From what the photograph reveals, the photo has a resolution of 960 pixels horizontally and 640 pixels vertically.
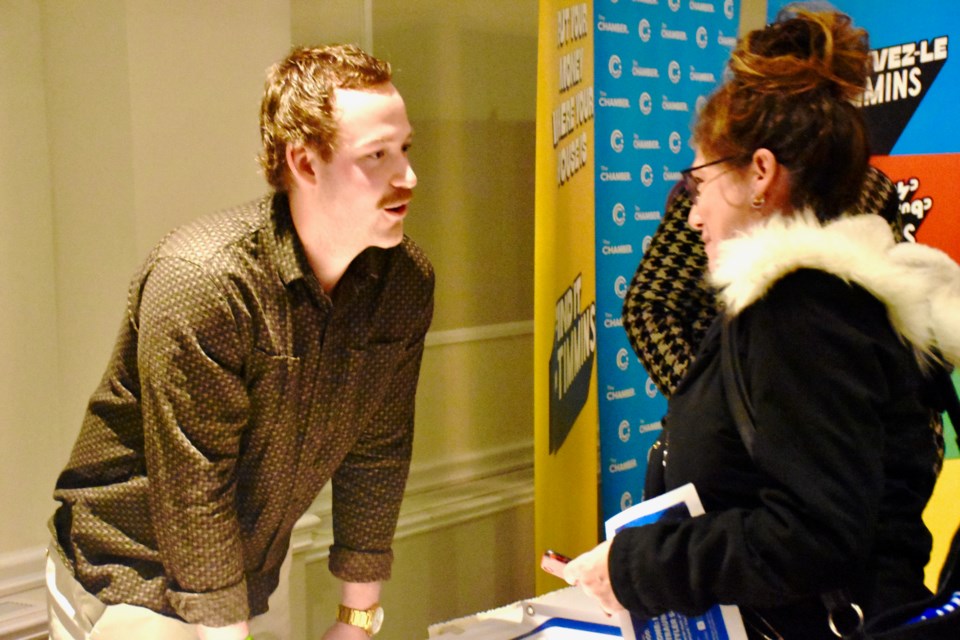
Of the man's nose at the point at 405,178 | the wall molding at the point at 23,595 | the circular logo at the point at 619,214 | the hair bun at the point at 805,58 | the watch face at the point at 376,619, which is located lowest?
the wall molding at the point at 23,595

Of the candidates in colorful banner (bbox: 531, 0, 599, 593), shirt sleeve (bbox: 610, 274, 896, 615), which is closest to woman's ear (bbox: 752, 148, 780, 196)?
shirt sleeve (bbox: 610, 274, 896, 615)

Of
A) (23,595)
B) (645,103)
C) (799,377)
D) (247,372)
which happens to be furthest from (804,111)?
(23,595)

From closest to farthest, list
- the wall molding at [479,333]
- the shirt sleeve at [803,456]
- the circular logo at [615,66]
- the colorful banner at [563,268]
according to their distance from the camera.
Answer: the shirt sleeve at [803,456] → the colorful banner at [563,268] → the circular logo at [615,66] → the wall molding at [479,333]

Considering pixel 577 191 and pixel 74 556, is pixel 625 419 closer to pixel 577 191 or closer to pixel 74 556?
pixel 577 191

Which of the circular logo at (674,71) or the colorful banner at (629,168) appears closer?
the colorful banner at (629,168)

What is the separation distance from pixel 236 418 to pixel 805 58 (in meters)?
0.99

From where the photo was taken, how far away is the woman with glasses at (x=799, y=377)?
1.17 m

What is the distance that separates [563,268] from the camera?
2.88m

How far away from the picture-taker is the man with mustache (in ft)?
A: 5.06

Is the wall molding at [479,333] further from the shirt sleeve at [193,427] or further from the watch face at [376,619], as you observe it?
the shirt sleeve at [193,427]

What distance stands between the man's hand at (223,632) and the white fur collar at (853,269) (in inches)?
36.4

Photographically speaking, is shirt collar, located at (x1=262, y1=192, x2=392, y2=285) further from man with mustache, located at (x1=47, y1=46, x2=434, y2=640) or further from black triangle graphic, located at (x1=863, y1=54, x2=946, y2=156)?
black triangle graphic, located at (x1=863, y1=54, x2=946, y2=156)

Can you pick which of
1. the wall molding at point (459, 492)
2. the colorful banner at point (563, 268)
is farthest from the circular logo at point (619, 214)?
the wall molding at point (459, 492)

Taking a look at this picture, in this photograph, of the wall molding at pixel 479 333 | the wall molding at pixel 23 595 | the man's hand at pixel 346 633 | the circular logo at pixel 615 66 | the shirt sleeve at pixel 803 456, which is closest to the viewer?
the shirt sleeve at pixel 803 456
